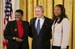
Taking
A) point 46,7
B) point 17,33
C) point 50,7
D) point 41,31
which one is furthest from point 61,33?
point 46,7

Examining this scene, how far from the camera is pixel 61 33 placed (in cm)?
435

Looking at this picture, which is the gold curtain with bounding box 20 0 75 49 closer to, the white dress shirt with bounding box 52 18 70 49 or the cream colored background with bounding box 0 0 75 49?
the cream colored background with bounding box 0 0 75 49

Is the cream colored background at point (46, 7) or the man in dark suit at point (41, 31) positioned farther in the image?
the cream colored background at point (46, 7)

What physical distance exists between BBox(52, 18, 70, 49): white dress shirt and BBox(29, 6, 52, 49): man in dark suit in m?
0.13

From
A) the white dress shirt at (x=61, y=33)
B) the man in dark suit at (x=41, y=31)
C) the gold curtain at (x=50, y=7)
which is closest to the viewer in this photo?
the white dress shirt at (x=61, y=33)

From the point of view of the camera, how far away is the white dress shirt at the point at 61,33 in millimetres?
4305

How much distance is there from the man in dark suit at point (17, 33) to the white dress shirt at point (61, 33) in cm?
55

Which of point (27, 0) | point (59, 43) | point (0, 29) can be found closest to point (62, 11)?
point (59, 43)

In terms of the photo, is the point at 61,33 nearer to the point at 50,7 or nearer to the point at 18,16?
the point at 18,16

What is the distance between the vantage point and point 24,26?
15.2ft

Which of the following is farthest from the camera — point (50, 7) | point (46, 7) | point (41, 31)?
point (46, 7)

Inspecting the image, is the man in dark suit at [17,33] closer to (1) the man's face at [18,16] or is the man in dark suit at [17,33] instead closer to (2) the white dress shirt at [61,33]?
(1) the man's face at [18,16]

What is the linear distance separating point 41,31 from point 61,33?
37 cm

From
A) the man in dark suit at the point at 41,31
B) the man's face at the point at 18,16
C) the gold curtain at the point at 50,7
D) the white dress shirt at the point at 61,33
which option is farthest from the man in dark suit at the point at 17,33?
the gold curtain at the point at 50,7
